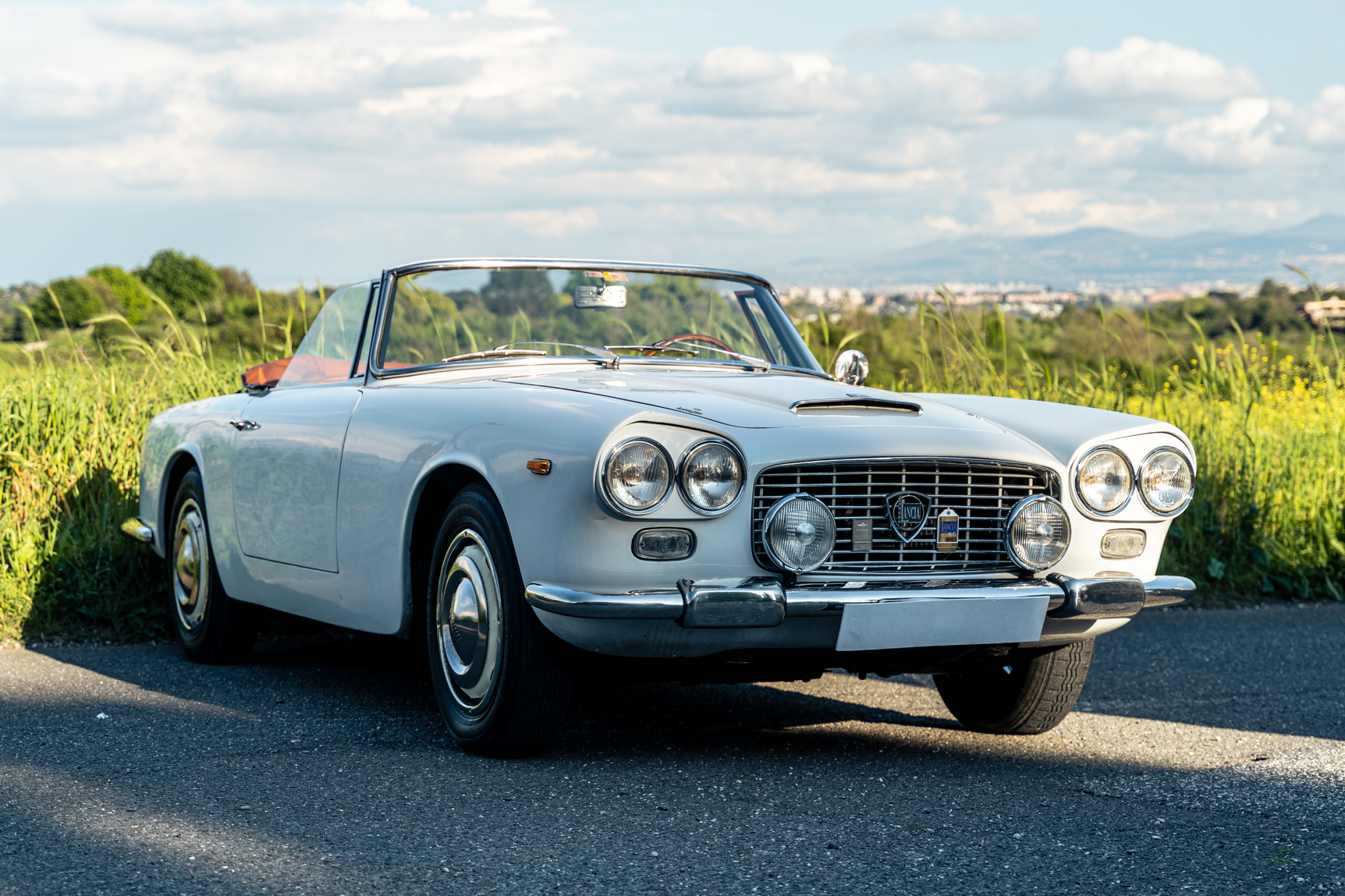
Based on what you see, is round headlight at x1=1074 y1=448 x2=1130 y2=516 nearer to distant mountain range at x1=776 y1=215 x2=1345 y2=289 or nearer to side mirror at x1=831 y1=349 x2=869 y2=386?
side mirror at x1=831 y1=349 x2=869 y2=386

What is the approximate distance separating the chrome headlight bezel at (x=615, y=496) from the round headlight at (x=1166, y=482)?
1.43m

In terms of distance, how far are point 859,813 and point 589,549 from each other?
90 cm

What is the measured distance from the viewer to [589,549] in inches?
130

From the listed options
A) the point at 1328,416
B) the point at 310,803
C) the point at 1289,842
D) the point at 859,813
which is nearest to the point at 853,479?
the point at 859,813

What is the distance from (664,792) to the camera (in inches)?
133

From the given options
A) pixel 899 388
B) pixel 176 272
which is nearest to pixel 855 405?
pixel 899 388

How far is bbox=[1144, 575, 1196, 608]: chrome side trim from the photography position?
3797 mm

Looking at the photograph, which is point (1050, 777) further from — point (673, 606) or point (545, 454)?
point (545, 454)

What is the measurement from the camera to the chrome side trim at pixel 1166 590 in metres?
3.80

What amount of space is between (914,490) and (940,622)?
355 millimetres

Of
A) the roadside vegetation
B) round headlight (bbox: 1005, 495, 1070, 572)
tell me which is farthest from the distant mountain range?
round headlight (bbox: 1005, 495, 1070, 572)

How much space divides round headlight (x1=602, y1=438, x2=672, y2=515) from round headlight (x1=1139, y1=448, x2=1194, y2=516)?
57.0 inches

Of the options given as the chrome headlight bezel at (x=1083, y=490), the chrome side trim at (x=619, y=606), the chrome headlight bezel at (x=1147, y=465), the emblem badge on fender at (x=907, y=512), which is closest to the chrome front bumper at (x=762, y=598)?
the chrome side trim at (x=619, y=606)

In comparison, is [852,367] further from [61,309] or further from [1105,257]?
[1105,257]
